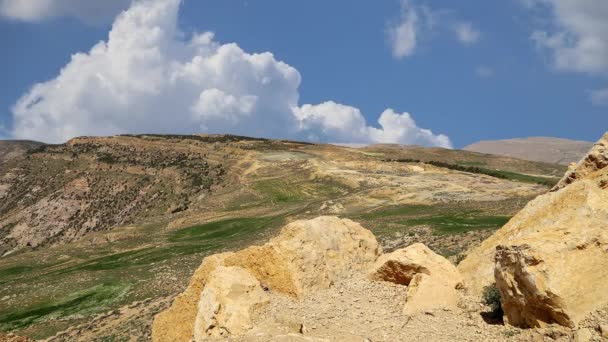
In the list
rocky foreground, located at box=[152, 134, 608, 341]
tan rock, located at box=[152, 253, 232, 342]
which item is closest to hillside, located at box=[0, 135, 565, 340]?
rocky foreground, located at box=[152, 134, 608, 341]

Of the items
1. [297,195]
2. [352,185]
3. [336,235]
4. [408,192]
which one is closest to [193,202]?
[297,195]

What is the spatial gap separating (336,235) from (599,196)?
28.3 feet

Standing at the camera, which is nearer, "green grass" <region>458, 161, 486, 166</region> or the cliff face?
the cliff face

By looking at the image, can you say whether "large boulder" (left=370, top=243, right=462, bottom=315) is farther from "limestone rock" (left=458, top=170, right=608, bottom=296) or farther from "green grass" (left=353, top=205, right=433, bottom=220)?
"green grass" (left=353, top=205, right=433, bottom=220)

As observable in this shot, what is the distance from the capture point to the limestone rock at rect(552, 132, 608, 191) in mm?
17656

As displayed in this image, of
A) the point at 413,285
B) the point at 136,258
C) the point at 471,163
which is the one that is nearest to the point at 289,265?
the point at 413,285

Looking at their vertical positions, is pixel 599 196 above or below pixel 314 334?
above

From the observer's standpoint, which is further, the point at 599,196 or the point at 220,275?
the point at 220,275

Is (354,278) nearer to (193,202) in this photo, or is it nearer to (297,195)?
(297,195)

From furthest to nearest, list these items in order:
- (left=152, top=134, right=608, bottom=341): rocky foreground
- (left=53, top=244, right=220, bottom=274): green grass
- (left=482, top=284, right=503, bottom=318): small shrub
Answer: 1. (left=53, top=244, right=220, bottom=274): green grass
2. (left=482, top=284, right=503, bottom=318): small shrub
3. (left=152, top=134, right=608, bottom=341): rocky foreground

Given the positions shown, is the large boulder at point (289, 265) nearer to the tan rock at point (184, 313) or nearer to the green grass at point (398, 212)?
the tan rock at point (184, 313)

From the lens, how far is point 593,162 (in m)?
18.0

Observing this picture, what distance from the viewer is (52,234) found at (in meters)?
106

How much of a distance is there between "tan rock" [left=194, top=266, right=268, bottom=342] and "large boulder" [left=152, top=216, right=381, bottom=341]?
1575 millimetres
